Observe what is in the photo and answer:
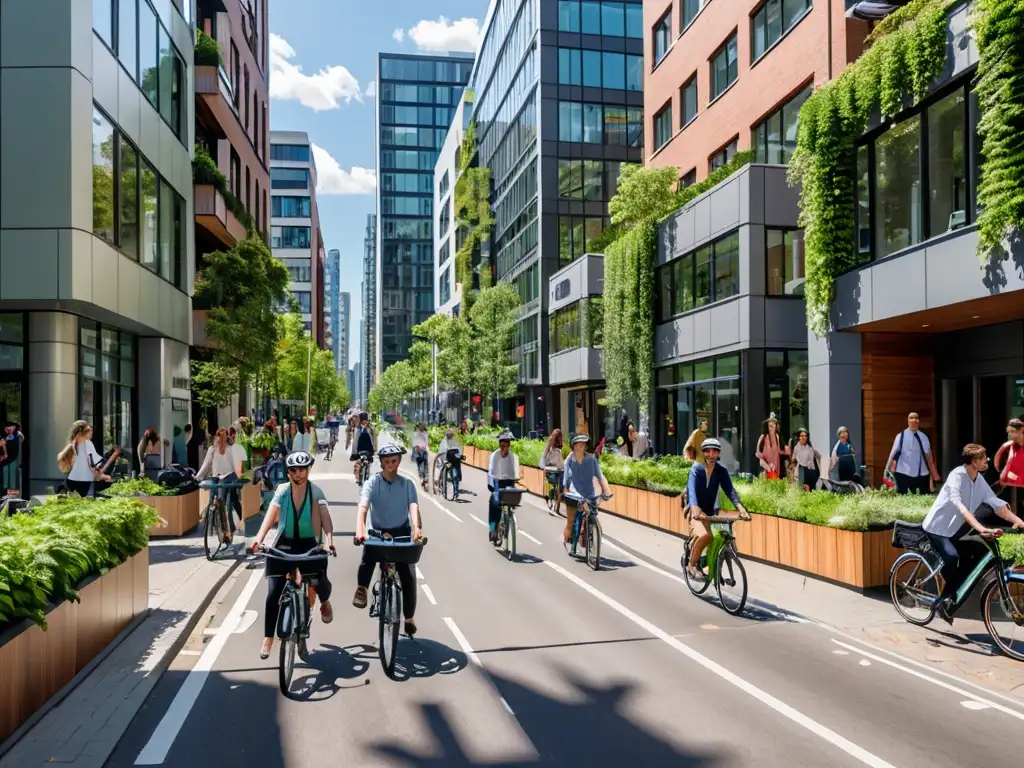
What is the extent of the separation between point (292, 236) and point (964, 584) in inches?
4491

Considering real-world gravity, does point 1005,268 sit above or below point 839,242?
below

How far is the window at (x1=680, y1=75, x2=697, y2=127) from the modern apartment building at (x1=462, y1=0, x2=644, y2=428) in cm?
2062

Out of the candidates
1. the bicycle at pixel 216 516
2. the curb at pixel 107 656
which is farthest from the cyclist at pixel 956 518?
the bicycle at pixel 216 516

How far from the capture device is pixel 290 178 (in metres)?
117

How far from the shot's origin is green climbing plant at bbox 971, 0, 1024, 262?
14000 mm

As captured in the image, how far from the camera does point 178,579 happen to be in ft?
38.8

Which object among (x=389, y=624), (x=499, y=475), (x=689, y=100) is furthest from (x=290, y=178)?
(x=389, y=624)

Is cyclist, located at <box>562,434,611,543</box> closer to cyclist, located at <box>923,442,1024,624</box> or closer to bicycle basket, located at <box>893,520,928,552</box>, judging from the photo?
bicycle basket, located at <box>893,520,928,552</box>

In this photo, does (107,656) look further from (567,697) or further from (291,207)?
(291,207)

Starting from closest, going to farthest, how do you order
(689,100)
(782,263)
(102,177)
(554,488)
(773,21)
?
(102,177), (554,488), (782,263), (773,21), (689,100)

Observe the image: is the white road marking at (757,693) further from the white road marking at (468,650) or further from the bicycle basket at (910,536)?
the bicycle basket at (910,536)

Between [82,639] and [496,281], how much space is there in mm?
61017

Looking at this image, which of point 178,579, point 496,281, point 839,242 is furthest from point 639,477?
point 496,281

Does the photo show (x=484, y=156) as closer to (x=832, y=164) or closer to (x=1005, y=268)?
(x=832, y=164)
